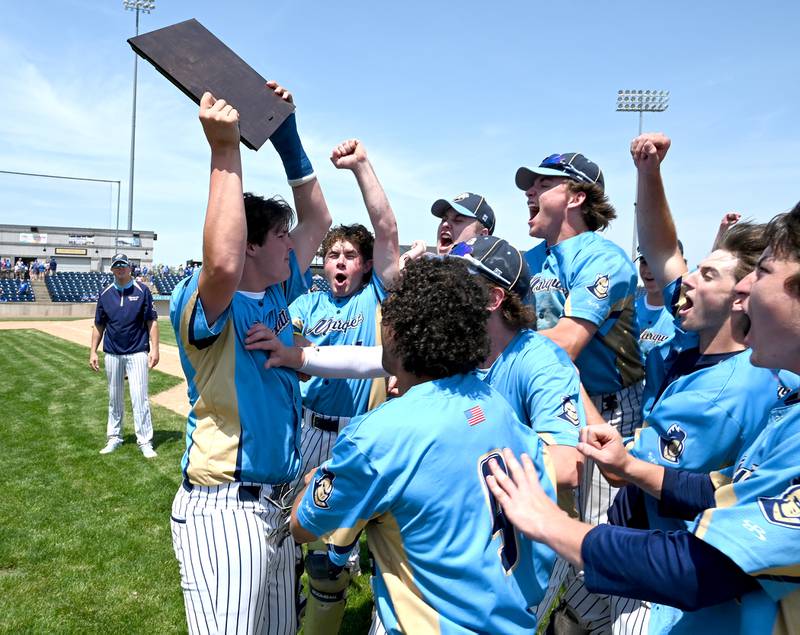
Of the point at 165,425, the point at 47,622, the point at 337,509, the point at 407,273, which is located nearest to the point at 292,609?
the point at 337,509

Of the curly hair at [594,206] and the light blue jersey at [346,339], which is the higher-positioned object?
the curly hair at [594,206]

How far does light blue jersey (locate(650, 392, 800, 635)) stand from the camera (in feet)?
4.21

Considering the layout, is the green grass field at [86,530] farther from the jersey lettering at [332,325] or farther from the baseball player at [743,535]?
the baseball player at [743,535]

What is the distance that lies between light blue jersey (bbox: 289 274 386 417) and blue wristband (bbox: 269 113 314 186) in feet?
3.83

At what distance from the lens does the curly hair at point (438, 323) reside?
184 cm

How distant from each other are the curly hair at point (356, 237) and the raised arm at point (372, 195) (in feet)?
2.82

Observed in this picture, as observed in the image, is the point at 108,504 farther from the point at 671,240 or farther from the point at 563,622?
the point at 671,240

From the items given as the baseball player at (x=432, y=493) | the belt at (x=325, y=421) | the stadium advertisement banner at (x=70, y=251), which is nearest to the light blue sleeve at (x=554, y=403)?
the baseball player at (x=432, y=493)

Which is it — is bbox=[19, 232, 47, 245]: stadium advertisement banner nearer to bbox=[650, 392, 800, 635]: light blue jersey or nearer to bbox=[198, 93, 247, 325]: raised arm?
bbox=[198, 93, 247, 325]: raised arm

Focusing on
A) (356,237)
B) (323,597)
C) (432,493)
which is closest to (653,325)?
(356,237)

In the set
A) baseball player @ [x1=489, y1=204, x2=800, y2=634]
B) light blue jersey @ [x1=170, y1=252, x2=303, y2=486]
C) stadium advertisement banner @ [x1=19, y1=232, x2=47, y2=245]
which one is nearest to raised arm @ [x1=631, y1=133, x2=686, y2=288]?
baseball player @ [x1=489, y1=204, x2=800, y2=634]

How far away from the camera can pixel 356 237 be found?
4.25 m

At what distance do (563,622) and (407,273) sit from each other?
95.2 inches

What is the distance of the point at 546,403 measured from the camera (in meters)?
2.38
